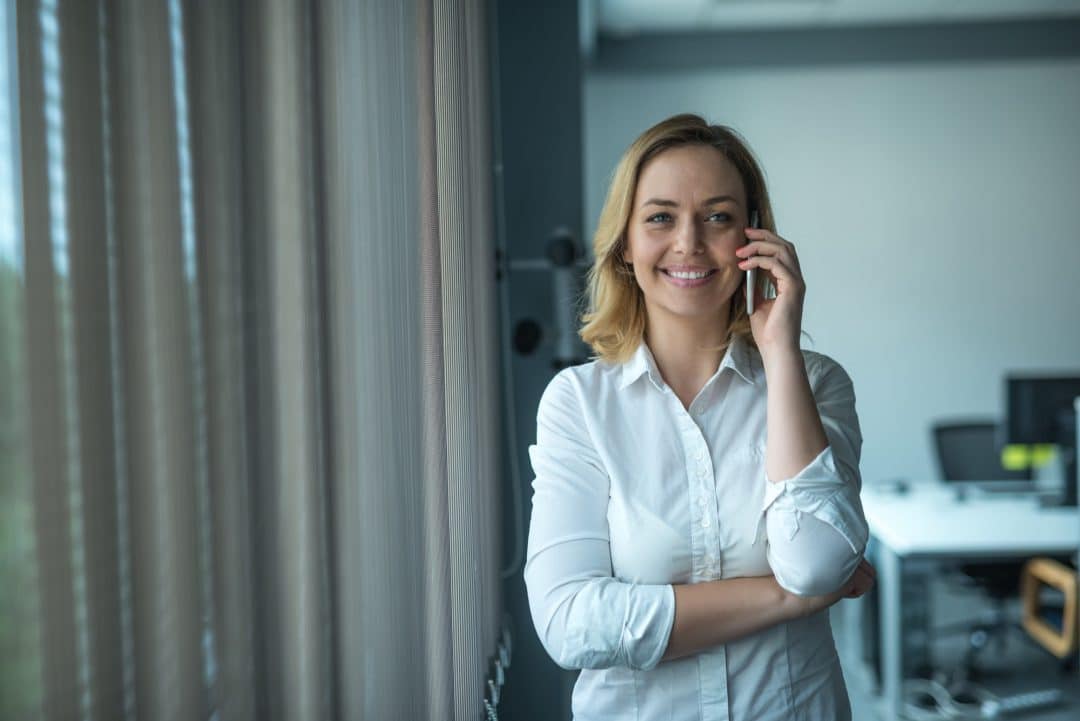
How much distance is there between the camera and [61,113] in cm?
72

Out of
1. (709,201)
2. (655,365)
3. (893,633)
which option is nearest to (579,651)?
(655,365)

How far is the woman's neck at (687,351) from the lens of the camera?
4.42 ft

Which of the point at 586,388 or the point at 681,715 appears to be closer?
the point at 681,715

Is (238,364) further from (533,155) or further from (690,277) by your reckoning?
(533,155)

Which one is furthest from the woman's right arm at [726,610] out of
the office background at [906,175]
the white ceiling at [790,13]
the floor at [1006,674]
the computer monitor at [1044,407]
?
the office background at [906,175]

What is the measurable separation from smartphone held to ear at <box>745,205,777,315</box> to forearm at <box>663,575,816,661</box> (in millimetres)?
409

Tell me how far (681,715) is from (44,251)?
0.96 meters

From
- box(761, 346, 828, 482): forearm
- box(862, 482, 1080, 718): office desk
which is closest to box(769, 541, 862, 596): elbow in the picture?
box(761, 346, 828, 482): forearm

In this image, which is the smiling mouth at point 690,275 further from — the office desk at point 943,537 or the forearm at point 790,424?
the office desk at point 943,537

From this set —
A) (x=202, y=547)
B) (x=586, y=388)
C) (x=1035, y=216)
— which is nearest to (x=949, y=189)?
(x=1035, y=216)

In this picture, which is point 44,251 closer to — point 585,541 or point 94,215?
point 94,215

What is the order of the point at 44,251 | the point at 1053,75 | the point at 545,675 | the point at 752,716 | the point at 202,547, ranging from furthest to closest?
the point at 1053,75 < the point at 545,675 < the point at 752,716 < the point at 202,547 < the point at 44,251

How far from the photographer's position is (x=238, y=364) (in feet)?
2.98

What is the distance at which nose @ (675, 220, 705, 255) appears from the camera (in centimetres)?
124
